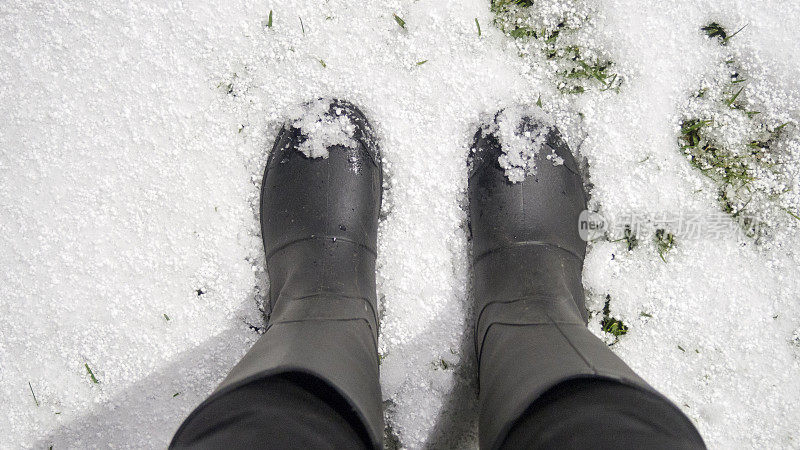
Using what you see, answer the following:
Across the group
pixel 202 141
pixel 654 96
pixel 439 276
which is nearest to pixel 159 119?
pixel 202 141

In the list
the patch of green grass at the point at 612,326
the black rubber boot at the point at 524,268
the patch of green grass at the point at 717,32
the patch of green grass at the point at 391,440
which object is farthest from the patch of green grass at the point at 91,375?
the patch of green grass at the point at 717,32

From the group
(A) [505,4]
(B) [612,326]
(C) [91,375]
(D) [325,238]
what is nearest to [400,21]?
(A) [505,4]

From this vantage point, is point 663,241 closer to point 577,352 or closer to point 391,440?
point 577,352

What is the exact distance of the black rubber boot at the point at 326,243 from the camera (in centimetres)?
79

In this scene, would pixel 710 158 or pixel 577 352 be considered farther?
pixel 710 158

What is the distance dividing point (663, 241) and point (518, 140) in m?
0.37

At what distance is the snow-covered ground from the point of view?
0.99m

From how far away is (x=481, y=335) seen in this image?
90 cm

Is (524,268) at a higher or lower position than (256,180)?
lower

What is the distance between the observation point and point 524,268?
0.92 m

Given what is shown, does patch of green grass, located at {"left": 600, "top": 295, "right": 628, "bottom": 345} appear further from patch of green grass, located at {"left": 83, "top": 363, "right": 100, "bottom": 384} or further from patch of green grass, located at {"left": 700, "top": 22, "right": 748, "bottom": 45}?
patch of green grass, located at {"left": 83, "top": 363, "right": 100, "bottom": 384}

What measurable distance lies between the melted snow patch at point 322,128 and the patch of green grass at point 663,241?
25.6 inches

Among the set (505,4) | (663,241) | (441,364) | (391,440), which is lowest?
(391,440)

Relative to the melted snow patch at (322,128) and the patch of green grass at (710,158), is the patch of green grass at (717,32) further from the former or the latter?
the melted snow patch at (322,128)
